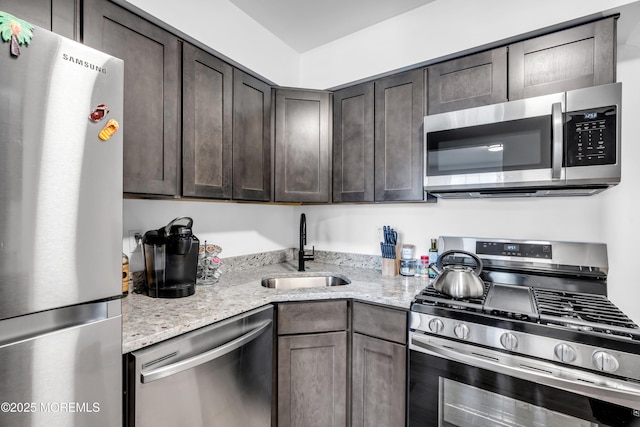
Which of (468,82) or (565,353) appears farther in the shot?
(468,82)

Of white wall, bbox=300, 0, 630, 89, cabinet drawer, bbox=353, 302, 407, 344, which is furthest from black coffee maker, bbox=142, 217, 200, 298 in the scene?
white wall, bbox=300, 0, 630, 89

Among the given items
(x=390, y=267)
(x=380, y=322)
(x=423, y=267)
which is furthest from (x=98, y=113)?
(x=423, y=267)

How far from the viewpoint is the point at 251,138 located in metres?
1.93

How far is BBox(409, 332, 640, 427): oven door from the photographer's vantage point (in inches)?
40.9

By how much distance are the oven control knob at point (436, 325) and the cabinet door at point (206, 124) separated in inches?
49.8

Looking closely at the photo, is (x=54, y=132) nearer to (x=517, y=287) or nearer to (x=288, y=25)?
(x=288, y=25)

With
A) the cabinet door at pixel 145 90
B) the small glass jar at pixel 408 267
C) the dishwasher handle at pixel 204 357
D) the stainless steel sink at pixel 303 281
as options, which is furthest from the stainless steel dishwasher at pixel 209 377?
the small glass jar at pixel 408 267

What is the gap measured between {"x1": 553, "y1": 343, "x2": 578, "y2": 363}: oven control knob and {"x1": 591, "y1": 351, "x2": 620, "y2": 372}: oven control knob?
0.18 feet

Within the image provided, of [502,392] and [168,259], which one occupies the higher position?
[168,259]

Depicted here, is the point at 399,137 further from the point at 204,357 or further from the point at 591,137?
the point at 204,357

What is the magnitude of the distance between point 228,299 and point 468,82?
1.73 m

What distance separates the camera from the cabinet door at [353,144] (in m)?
2.01

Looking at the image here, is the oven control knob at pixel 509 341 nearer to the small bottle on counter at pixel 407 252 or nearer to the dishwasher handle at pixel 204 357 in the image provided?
the small bottle on counter at pixel 407 252

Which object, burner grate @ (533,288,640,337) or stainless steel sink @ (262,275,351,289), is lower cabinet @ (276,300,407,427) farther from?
burner grate @ (533,288,640,337)
